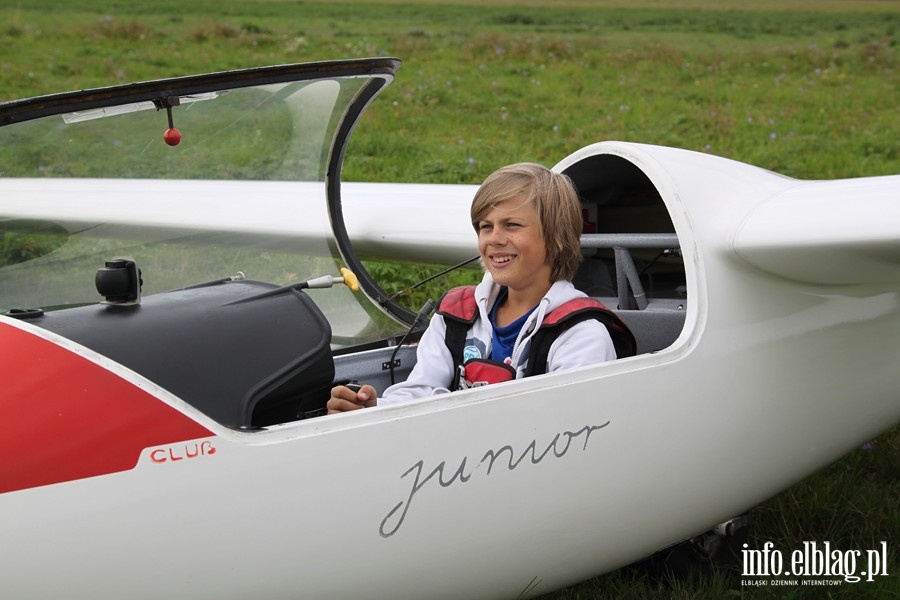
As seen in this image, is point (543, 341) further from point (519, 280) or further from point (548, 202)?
point (548, 202)

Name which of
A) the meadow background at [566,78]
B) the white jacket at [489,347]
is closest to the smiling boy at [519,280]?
the white jacket at [489,347]

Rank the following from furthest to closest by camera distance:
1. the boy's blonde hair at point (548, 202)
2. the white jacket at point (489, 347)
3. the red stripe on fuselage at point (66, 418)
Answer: the boy's blonde hair at point (548, 202)
the white jacket at point (489, 347)
the red stripe on fuselage at point (66, 418)

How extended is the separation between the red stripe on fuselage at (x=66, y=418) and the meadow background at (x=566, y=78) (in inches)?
75.5

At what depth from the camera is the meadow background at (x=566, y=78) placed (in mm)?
8133

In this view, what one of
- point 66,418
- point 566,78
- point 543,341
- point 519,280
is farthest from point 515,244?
point 566,78

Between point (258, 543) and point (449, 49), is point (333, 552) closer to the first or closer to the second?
point (258, 543)

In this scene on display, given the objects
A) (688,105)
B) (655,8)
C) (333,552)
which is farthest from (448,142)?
(655,8)

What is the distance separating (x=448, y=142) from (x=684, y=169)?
21.8 ft

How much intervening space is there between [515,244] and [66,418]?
128 centimetres

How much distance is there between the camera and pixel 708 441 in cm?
280

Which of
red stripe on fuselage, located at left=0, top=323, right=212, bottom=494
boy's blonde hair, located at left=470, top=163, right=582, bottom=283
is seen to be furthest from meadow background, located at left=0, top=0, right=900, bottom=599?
red stripe on fuselage, located at left=0, top=323, right=212, bottom=494

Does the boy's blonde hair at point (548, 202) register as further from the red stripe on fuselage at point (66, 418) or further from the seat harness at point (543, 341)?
the red stripe on fuselage at point (66, 418)

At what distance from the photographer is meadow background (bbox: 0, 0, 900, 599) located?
8.13 m

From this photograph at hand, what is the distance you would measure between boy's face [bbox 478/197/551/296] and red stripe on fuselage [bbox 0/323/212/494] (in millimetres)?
1047
